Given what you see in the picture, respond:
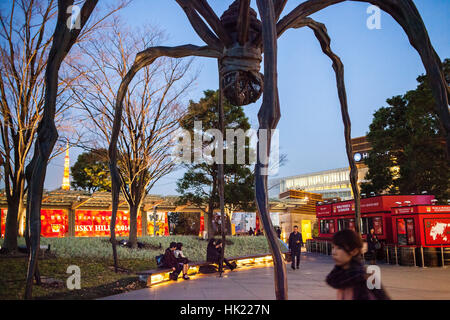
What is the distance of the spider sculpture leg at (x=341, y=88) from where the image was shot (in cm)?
281

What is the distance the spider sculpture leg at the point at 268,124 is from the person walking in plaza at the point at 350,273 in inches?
25.6

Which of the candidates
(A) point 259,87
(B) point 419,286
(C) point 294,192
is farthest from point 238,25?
(C) point 294,192

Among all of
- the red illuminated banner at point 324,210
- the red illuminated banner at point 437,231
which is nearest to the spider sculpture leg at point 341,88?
the red illuminated banner at point 437,231

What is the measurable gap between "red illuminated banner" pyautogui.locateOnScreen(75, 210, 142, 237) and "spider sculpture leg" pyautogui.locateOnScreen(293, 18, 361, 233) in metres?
24.5

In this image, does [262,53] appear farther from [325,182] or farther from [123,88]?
[325,182]

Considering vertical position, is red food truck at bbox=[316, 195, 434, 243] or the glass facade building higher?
the glass facade building

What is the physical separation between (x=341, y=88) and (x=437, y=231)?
1396 cm

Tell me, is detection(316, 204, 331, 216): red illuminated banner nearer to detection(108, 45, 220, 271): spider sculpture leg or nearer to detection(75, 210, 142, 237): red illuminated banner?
detection(75, 210, 142, 237): red illuminated banner

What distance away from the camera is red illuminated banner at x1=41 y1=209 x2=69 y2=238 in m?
24.9

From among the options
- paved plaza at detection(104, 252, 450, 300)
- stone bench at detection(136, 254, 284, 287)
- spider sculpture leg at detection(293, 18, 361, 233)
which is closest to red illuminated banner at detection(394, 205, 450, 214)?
paved plaza at detection(104, 252, 450, 300)

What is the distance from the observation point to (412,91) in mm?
21000

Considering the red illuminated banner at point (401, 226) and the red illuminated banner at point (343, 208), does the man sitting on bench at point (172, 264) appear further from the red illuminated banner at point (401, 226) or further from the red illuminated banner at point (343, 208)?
the red illuminated banner at point (343, 208)

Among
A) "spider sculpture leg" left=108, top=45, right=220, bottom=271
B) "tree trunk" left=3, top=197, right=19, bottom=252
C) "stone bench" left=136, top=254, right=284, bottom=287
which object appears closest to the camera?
"spider sculpture leg" left=108, top=45, right=220, bottom=271

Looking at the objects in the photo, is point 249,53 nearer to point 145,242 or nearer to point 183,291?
point 183,291
